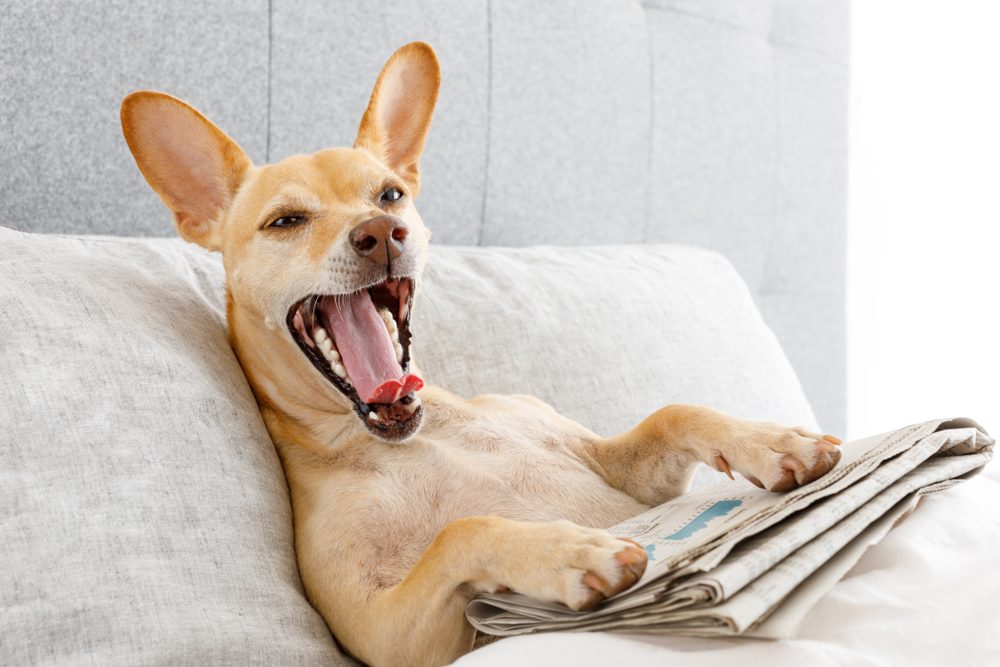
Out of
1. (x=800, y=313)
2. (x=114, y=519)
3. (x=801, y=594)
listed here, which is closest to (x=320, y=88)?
(x=114, y=519)

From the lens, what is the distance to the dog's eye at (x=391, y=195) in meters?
1.54

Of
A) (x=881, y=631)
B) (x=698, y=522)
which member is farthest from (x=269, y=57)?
(x=881, y=631)

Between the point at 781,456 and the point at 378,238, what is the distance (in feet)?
2.06

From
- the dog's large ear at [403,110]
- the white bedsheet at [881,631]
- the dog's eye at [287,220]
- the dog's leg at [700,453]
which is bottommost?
the white bedsheet at [881,631]

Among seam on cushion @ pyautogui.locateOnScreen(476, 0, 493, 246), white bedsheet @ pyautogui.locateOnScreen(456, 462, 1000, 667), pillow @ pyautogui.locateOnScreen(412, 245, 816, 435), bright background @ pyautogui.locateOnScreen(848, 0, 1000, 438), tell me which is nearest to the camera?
white bedsheet @ pyautogui.locateOnScreen(456, 462, 1000, 667)

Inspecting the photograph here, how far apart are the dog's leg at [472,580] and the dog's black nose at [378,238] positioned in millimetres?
441

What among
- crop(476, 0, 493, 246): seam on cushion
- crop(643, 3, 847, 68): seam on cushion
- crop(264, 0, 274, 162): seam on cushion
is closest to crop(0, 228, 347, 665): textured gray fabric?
crop(264, 0, 274, 162): seam on cushion

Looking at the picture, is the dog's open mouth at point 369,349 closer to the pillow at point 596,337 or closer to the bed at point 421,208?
the bed at point 421,208

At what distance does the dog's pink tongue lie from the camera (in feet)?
4.40

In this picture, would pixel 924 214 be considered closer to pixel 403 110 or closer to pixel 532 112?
pixel 532 112

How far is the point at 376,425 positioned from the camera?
132 cm

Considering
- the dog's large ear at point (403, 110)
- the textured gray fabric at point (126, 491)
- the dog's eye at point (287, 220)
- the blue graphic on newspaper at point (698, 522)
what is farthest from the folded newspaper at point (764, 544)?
the dog's large ear at point (403, 110)

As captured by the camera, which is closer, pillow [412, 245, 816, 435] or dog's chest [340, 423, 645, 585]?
dog's chest [340, 423, 645, 585]

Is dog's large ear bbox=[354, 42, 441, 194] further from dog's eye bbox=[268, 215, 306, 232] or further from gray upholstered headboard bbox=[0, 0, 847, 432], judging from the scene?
gray upholstered headboard bbox=[0, 0, 847, 432]
